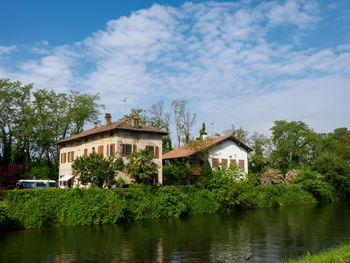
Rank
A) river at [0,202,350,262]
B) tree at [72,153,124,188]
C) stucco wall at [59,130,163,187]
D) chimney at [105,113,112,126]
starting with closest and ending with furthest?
river at [0,202,350,262] → tree at [72,153,124,188] → stucco wall at [59,130,163,187] → chimney at [105,113,112,126]

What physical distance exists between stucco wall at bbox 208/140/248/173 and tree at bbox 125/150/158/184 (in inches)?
470

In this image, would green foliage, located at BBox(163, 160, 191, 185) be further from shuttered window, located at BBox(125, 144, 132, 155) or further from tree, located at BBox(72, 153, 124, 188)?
tree, located at BBox(72, 153, 124, 188)

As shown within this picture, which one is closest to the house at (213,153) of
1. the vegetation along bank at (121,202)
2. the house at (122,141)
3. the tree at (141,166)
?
the vegetation along bank at (121,202)

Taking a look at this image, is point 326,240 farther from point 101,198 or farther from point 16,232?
point 16,232

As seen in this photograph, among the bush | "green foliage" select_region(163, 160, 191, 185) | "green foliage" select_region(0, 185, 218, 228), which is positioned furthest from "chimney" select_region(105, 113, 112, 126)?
the bush

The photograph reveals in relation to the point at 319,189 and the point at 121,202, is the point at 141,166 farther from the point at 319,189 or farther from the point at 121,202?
the point at 319,189

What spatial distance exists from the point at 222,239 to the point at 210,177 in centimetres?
1968

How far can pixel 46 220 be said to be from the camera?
23.3m

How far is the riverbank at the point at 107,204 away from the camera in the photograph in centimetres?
2257

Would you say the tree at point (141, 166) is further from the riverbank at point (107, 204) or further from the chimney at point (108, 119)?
the chimney at point (108, 119)

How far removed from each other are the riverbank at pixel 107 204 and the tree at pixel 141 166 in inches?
125

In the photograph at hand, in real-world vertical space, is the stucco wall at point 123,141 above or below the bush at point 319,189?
above

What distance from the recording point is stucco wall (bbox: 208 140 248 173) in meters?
42.9

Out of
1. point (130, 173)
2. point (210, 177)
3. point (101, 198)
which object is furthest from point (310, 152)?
point (101, 198)
